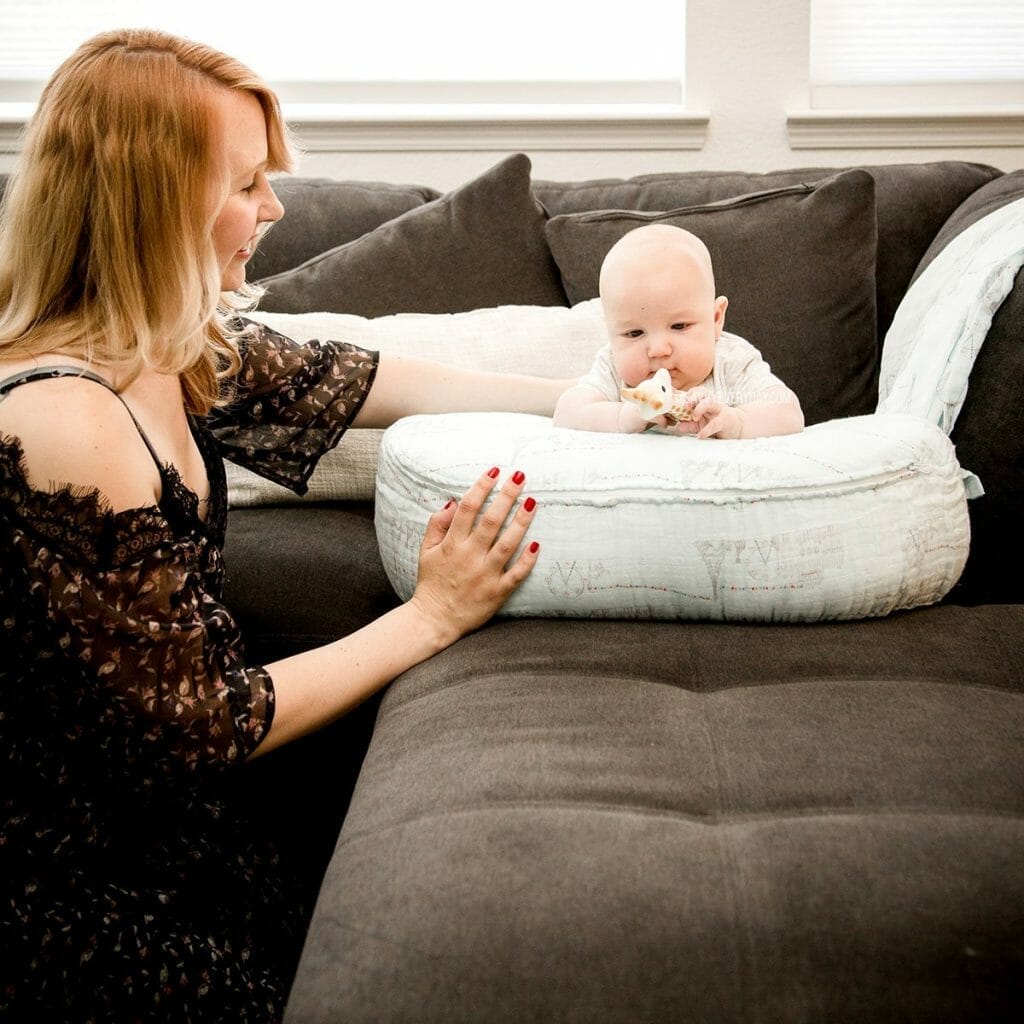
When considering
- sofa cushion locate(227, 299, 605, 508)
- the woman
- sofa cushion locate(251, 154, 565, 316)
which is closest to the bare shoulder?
the woman

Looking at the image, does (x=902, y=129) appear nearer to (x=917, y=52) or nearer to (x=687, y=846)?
(x=917, y=52)

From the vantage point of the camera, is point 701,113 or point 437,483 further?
point 701,113

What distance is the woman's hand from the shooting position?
1168mm

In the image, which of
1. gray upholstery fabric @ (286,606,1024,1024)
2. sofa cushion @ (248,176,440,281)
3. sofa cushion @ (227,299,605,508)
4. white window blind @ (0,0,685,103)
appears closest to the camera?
gray upholstery fabric @ (286,606,1024,1024)

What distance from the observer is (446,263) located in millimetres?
1979

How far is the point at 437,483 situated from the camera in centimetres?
123

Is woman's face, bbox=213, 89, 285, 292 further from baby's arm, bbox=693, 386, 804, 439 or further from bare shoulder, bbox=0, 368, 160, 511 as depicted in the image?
baby's arm, bbox=693, 386, 804, 439

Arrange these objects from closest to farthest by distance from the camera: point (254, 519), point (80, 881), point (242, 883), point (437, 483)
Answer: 1. point (80, 881)
2. point (242, 883)
3. point (437, 483)
4. point (254, 519)

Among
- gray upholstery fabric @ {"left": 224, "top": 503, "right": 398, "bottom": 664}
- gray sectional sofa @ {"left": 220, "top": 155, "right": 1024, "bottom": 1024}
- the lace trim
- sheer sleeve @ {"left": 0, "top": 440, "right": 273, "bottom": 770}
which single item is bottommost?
gray upholstery fabric @ {"left": 224, "top": 503, "right": 398, "bottom": 664}

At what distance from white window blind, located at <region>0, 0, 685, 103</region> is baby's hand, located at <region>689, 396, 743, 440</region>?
164cm

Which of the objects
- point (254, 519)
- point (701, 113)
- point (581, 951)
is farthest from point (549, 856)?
point (701, 113)

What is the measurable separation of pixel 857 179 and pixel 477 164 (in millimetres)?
1088

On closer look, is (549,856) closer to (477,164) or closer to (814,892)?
(814,892)

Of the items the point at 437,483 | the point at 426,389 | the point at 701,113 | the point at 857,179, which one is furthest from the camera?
the point at 701,113
